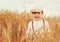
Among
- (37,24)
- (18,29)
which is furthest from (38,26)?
(18,29)

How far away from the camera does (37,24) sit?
1085mm

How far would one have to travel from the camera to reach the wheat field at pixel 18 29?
3.48 feet

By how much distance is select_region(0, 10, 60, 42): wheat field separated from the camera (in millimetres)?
1060

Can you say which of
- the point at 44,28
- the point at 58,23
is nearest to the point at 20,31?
the point at 44,28

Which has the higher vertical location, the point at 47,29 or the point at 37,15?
the point at 37,15

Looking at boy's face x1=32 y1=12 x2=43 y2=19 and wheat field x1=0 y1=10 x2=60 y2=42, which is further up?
boy's face x1=32 y1=12 x2=43 y2=19

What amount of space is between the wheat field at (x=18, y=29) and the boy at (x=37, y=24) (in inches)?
1.1

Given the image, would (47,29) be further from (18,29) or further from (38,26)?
(18,29)

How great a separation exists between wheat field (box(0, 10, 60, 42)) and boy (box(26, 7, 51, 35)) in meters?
0.03

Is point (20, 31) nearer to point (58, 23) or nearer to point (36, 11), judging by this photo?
point (36, 11)

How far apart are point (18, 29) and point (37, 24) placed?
0.15 m

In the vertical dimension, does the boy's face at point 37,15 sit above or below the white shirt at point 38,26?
above

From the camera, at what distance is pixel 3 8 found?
1104mm

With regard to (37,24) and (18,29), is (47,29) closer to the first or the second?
(37,24)
